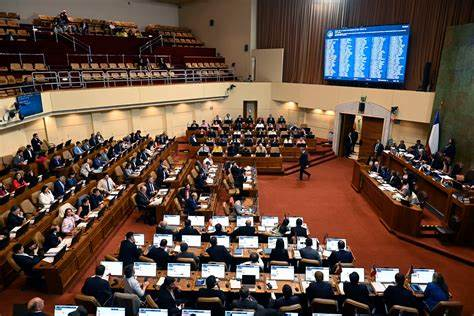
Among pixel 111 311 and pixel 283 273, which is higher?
pixel 111 311

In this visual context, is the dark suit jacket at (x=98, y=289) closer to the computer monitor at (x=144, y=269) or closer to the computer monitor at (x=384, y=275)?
the computer monitor at (x=144, y=269)

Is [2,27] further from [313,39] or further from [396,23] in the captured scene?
[396,23]

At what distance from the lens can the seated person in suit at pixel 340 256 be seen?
7207 mm

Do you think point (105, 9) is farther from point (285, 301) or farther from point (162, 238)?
point (285, 301)

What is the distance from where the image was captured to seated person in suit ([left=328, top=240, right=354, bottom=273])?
721cm

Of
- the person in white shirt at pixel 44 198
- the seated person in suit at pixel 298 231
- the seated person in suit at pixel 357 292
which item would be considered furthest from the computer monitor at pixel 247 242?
the person in white shirt at pixel 44 198

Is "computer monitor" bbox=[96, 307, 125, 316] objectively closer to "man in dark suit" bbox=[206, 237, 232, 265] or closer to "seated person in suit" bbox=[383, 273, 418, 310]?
"man in dark suit" bbox=[206, 237, 232, 265]

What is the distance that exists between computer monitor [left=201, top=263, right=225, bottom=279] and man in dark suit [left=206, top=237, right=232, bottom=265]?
52 cm

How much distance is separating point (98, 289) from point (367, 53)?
53.8 ft

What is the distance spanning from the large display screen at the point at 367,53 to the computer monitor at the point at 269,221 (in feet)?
37.2

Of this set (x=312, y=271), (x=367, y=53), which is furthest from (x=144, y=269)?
(x=367, y=53)

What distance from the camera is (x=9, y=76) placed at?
15.7m

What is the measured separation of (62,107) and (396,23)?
16259 mm

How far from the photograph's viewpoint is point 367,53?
1747 centimetres
